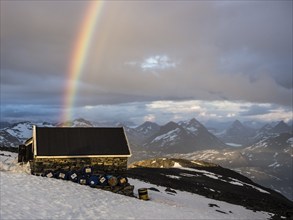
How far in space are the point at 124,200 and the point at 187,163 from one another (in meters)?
77.7

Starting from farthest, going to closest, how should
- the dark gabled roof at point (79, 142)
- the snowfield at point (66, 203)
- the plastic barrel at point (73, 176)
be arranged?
the dark gabled roof at point (79, 142), the plastic barrel at point (73, 176), the snowfield at point (66, 203)

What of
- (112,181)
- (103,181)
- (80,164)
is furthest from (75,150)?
(112,181)

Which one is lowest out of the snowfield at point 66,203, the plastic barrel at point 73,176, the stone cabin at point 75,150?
the snowfield at point 66,203

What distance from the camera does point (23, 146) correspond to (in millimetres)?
49812

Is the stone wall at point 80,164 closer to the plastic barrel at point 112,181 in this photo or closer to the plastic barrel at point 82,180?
the plastic barrel at point 82,180

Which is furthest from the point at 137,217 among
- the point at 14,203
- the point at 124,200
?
the point at 14,203

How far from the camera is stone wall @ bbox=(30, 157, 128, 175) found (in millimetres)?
43531

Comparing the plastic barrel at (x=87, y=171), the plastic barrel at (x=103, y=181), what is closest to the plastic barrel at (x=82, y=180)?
the plastic barrel at (x=87, y=171)

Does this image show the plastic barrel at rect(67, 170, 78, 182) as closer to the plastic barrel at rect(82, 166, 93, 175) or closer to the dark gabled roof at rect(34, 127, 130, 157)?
the plastic barrel at rect(82, 166, 93, 175)

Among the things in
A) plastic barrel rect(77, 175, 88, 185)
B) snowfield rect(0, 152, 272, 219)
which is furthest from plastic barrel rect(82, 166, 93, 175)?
snowfield rect(0, 152, 272, 219)

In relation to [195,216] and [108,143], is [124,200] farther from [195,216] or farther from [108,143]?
[108,143]

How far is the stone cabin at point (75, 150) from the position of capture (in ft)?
144

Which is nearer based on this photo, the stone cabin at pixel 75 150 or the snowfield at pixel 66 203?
the snowfield at pixel 66 203

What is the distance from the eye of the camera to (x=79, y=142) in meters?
46.1
